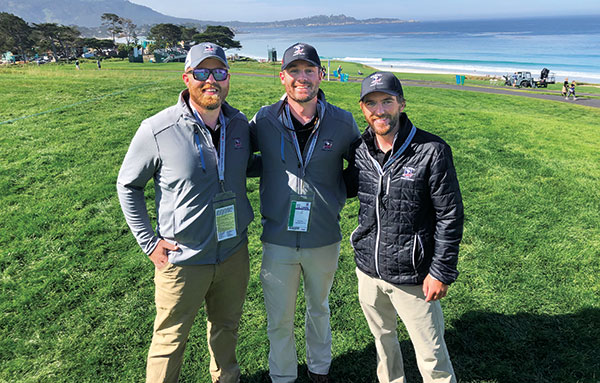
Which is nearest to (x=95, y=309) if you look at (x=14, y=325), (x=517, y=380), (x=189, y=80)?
(x=14, y=325)

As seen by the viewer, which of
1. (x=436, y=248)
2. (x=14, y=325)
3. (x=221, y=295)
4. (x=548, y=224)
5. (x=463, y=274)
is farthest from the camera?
(x=548, y=224)

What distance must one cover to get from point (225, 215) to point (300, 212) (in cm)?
52

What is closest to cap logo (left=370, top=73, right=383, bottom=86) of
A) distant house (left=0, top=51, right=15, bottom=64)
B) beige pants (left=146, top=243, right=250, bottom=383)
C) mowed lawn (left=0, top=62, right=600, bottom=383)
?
beige pants (left=146, top=243, right=250, bottom=383)

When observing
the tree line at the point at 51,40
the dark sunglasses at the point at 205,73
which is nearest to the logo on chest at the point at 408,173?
the dark sunglasses at the point at 205,73

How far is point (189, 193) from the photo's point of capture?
2438 millimetres

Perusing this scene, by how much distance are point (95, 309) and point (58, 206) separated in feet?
8.06

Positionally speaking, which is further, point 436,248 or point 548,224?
point 548,224

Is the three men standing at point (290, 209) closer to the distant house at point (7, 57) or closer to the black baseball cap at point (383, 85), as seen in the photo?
the black baseball cap at point (383, 85)

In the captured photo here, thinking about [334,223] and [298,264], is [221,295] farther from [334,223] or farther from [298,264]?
[334,223]

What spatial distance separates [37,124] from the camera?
8.37m

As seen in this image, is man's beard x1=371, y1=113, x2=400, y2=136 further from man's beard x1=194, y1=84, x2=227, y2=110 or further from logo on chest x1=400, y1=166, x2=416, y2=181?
man's beard x1=194, y1=84, x2=227, y2=110

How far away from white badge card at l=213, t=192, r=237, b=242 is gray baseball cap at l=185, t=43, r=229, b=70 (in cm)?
87

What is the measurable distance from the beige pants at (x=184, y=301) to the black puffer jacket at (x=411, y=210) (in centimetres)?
99

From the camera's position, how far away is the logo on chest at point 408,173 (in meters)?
2.33
